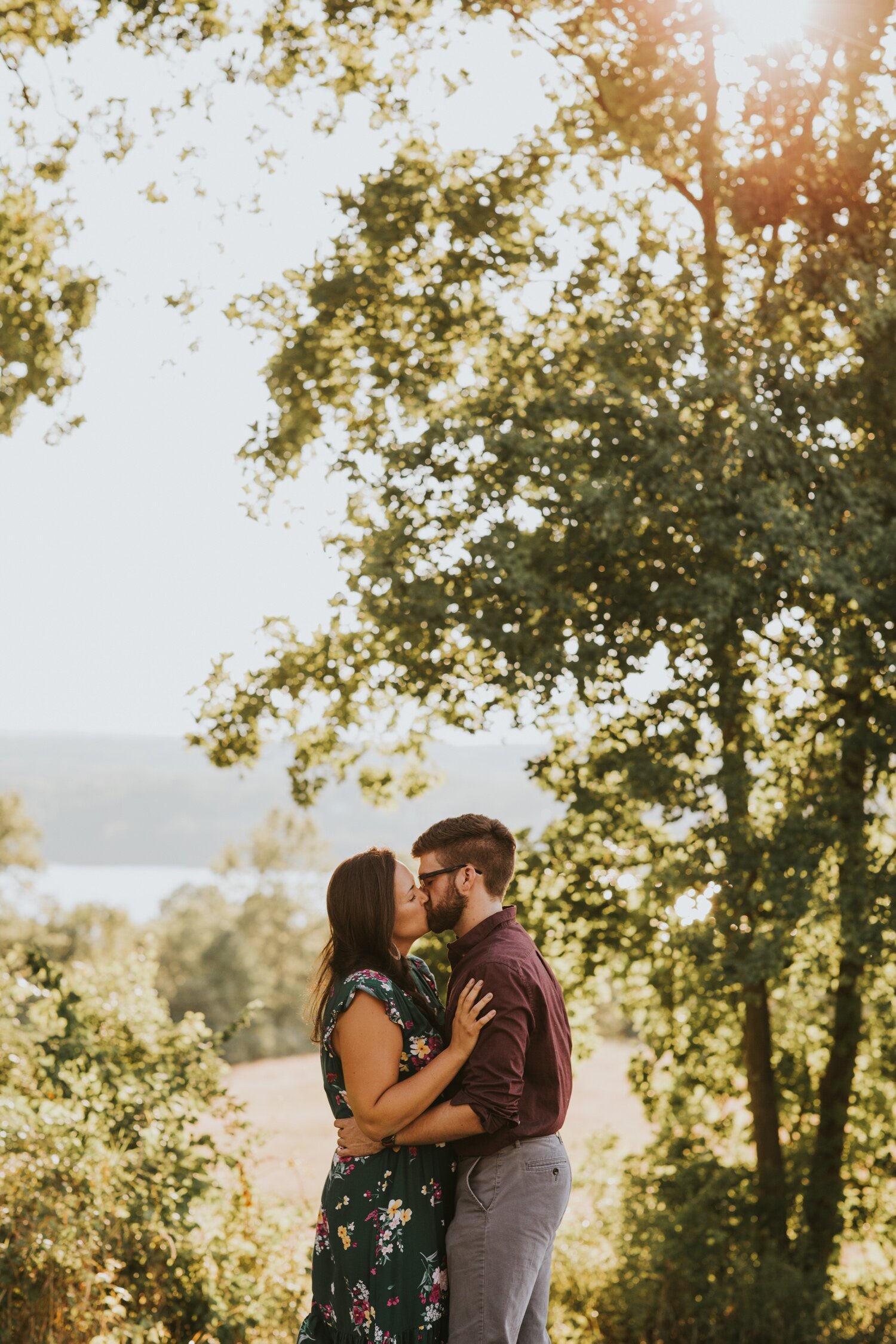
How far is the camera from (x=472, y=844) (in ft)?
11.2

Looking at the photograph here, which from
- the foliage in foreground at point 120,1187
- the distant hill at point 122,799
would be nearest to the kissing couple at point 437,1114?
the foliage in foreground at point 120,1187

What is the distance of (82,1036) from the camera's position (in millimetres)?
6285

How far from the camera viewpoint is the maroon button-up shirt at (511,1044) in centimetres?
310

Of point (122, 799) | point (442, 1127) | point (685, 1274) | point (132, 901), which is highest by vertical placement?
point (122, 799)

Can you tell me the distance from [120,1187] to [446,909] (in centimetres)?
307

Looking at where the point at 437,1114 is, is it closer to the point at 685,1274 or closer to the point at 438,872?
the point at 438,872

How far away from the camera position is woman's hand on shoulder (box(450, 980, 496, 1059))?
3.11m

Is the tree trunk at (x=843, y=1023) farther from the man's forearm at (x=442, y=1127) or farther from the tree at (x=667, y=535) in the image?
the man's forearm at (x=442, y=1127)

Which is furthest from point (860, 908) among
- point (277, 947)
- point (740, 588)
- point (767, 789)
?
point (277, 947)

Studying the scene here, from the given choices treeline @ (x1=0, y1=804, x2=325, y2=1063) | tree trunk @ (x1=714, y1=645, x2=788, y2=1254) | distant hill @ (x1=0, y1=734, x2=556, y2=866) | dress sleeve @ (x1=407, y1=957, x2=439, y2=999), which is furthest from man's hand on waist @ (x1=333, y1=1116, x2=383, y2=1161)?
distant hill @ (x1=0, y1=734, x2=556, y2=866)

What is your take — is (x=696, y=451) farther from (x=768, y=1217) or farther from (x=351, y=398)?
(x=768, y=1217)

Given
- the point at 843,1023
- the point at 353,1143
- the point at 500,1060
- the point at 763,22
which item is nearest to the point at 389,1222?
the point at 353,1143

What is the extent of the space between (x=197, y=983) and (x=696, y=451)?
2626 cm

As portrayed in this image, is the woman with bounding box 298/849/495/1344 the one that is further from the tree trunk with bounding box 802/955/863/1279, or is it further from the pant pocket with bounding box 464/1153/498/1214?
the tree trunk with bounding box 802/955/863/1279
